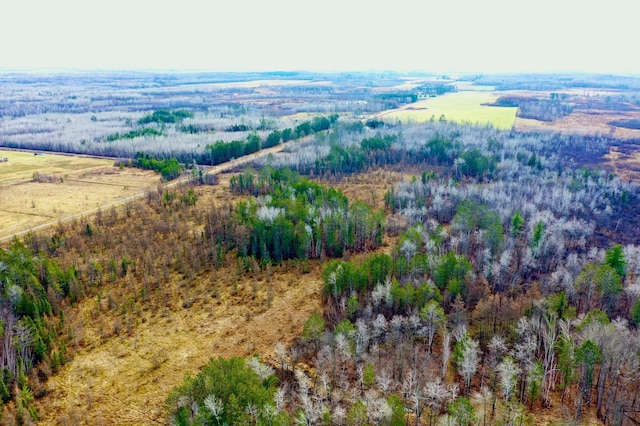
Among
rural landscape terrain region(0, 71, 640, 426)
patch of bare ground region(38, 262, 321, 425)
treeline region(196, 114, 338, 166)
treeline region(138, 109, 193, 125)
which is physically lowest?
patch of bare ground region(38, 262, 321, 425)

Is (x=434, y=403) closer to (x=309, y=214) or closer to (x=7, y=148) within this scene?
(x=309, y=214)

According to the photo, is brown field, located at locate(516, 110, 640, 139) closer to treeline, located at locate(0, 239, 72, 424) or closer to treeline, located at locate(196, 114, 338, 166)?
treeline, located at locate(196, 114, 338, 166)

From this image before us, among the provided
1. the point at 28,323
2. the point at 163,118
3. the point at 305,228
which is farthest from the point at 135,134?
the point at 28,323

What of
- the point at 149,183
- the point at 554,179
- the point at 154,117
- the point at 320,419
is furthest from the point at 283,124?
the point at 320,419

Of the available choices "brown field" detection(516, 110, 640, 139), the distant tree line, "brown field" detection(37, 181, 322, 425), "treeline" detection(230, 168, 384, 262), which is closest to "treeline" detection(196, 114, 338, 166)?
"treeline" detection(230, 168, 384, 262)

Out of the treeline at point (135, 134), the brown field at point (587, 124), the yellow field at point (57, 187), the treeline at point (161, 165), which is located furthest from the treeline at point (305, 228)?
the brown field at point (587, 124)

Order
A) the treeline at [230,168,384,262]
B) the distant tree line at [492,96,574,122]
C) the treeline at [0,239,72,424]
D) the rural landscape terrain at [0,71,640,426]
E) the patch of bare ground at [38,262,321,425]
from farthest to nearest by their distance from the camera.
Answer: the distant tree line at [492,96,574,122] → the treeline at [230,168,384,262] → the treeline at [0,239,72,424] → the patch of bare ground at [38,262,321,425] → the rural landscape terrain at [0,71,640,426]
